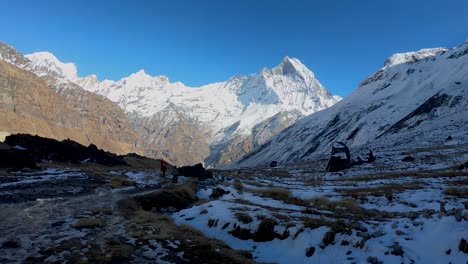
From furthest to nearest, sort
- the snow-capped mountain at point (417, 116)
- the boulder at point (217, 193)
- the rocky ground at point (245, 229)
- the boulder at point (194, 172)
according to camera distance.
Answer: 1. the snow-capped mountain at point (417, 116)
2. the boulder at point (194, 172)
3. the boulder at point (217, 193)
4. the rocky ground at point (245, 229)

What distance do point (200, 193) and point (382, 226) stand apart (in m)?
21.8

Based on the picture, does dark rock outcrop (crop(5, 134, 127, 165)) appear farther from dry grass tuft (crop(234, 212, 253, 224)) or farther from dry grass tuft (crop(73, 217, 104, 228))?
dry grass tuft (crop(234, 212, 253, 224))

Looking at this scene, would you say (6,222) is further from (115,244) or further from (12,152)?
(12,152)

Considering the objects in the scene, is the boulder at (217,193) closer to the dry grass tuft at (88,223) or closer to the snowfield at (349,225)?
the snowfield at (349,225)

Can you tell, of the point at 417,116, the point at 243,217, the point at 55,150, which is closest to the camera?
the point at 243,217

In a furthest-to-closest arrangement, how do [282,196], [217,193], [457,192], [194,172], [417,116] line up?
[417,116] → [194,172] → [217,193] → [282,196] → [457,192]

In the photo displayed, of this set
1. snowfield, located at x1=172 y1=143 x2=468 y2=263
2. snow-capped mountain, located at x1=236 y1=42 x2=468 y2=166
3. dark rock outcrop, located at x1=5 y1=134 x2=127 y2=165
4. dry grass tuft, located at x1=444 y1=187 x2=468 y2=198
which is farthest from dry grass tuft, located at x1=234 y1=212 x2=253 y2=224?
snow-capped mountain, located at x1=236 y1=42 x2=468 y2=166

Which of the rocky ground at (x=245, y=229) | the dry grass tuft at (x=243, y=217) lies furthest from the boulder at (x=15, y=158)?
the dry grass tuft at (x=243, y=217)

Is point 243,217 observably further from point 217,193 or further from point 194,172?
point 194,172

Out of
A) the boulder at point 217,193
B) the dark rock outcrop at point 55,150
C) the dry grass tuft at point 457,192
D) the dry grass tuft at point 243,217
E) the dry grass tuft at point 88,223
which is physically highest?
the dark rock outcrop at point 55,150

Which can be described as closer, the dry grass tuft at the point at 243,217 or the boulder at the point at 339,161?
the dry grass tuft at the point at 243,217

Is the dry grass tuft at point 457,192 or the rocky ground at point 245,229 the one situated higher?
the dry grass tuft at point 457,192

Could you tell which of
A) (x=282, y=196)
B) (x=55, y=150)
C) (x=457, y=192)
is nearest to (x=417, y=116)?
(x=55, y=150)

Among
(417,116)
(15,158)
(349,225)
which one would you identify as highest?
(417,116)
